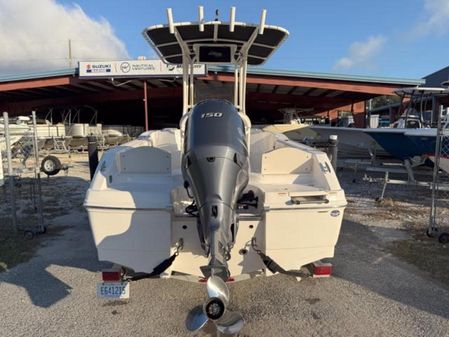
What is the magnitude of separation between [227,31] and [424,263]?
3599 millimetres

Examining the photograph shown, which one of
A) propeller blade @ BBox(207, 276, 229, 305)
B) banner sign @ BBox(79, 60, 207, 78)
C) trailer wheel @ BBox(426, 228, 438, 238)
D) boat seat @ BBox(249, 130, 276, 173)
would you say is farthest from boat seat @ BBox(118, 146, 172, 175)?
banner sign @ BBox(79, 60, 207, 78)

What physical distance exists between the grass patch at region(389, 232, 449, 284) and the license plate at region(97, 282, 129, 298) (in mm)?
3361

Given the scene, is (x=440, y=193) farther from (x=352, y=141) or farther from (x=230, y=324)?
(x=230, y=324)

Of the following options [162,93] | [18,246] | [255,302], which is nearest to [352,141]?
[255,302]

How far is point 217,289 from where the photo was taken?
2.33m

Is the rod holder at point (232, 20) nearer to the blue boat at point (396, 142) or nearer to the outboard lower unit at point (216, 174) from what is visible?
the outboard lower unit at point (216, 174)

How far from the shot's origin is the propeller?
2295 millimetres

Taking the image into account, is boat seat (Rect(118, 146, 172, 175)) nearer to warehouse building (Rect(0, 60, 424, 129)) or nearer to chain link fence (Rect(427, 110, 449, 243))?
chain link fence (Rect(427, 110, 449, 243))

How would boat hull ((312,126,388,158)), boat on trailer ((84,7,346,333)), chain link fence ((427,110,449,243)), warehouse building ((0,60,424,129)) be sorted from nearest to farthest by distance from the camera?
boat on trailer ((84,7,346,333)) < chain link fence ((427,110,449,243)) < boat hull ((312,126,388,158)) < warehouse building ((0,60,424,129))

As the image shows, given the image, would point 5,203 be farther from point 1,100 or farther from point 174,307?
point 1,100

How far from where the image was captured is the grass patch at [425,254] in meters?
4.56

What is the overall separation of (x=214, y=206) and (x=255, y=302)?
159 centimetres

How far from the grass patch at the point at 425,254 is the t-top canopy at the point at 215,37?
3125 millimetres

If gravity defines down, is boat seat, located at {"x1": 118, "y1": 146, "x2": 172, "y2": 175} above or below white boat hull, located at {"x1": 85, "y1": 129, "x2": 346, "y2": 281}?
above
